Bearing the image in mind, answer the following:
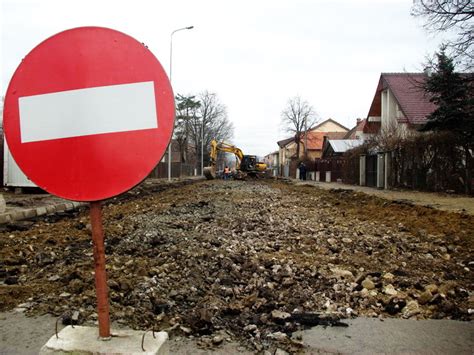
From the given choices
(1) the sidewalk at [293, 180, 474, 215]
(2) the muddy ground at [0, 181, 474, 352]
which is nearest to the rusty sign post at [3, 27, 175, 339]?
(2) the muddy ground at [0, 181, 474, 352]

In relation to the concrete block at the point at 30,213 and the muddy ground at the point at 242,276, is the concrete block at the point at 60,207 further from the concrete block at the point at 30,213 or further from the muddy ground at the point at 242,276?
the muddy ground at the point at 242,276

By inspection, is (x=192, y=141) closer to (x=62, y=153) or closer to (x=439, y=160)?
(x=439, y=160)

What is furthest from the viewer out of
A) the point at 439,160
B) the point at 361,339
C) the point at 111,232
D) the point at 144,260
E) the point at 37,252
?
the point at 439,160

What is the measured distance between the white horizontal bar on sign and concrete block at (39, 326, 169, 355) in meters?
0.91

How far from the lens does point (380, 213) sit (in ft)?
35.4

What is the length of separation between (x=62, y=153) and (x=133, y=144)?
0.32m

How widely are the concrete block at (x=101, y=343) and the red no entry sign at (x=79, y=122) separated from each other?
2.08 ft

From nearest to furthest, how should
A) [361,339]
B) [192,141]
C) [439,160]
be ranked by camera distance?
[361,339]
[439,160]
[192,141]

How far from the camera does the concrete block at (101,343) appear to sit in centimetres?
→ 176

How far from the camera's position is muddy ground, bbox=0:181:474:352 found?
3.36m

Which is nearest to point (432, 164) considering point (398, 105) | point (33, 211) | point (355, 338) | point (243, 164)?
point (398, 105)

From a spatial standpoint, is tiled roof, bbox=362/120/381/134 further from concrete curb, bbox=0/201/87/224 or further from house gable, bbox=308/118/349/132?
house gable, bbox=308/118/349/132

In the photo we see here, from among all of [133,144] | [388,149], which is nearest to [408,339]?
[133,144]

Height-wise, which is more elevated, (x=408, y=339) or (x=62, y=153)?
(x=62, y=153)
